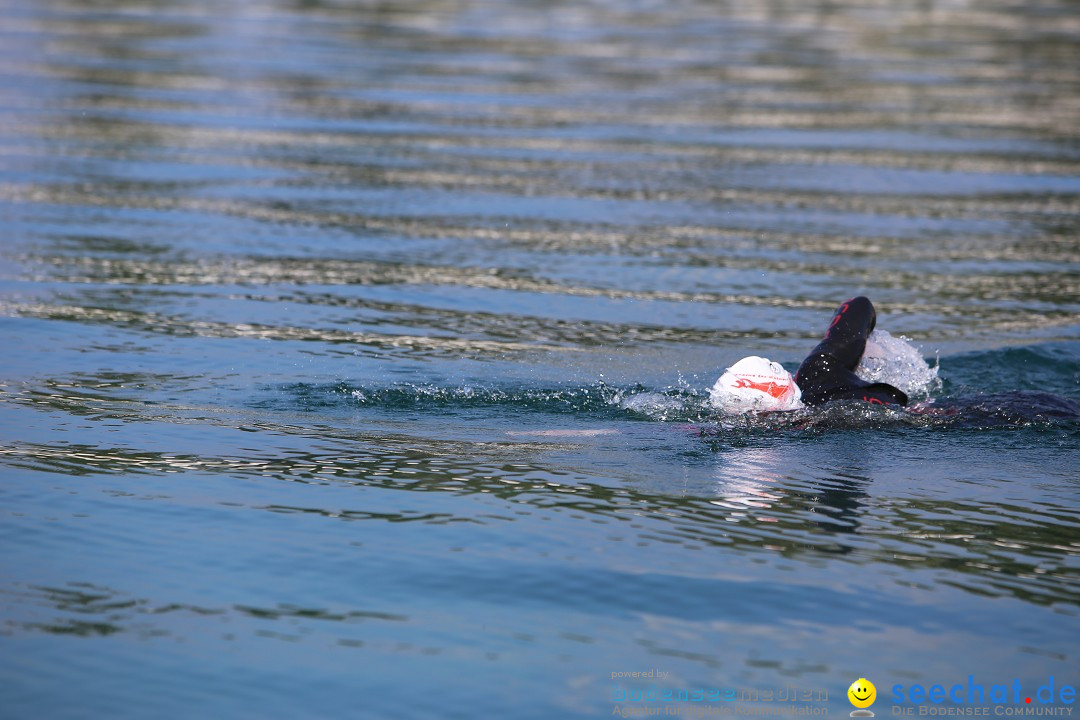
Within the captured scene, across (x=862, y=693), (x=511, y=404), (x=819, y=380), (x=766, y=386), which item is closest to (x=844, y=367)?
(x=819, y=380)

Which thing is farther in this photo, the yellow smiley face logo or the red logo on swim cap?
the red logo on swim cap

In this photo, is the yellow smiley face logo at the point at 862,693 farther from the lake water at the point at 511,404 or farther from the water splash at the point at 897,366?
the water splash at the point at 897,366

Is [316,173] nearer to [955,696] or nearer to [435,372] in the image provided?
[435,372]

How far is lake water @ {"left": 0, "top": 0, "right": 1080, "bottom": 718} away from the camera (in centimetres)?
645

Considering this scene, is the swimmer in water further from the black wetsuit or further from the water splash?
the water splash

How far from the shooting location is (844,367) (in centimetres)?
1027

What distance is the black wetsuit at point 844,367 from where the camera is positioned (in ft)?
32.9

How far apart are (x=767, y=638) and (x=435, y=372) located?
5247mm

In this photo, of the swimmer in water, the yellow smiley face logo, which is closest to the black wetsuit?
the swimmer in water

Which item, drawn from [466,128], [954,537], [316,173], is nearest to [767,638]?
Answer: [954,537]

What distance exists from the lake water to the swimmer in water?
0.17 meters

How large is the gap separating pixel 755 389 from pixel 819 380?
685 mm

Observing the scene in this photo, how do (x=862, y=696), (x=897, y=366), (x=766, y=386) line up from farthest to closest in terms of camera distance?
(x=897, y=366) < (x=766, y=386) < (x=862, y=696)

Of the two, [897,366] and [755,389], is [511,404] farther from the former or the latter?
[897,366]
